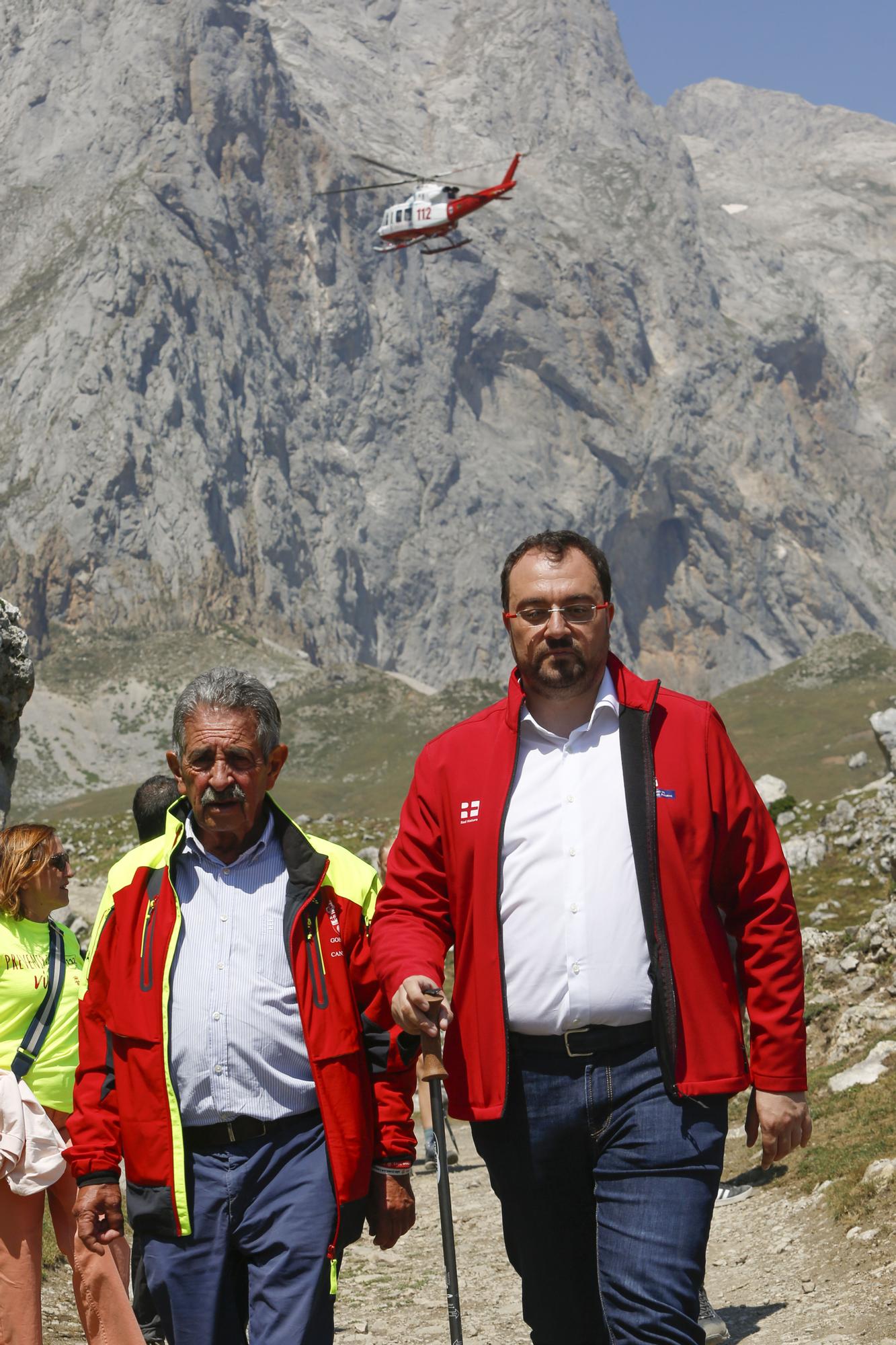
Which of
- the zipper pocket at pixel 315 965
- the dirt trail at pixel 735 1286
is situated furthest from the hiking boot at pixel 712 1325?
the zipper pocket at pixel 315 965

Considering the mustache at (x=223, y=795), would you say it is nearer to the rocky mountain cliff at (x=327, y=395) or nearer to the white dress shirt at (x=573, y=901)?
the white dress shirt at (x=573, y=901)

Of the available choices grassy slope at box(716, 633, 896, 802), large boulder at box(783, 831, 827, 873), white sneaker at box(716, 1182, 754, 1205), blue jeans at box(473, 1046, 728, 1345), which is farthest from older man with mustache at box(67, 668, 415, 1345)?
grassy slope at box(716, 633, 896, 802)

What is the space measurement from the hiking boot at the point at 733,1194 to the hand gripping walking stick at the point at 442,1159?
6.30 meters

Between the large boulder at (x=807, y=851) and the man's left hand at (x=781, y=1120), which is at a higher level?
the man's left hand at (x=781, y=1120)

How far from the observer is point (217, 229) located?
146 m

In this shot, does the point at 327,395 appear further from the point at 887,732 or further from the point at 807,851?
the point at 807,851

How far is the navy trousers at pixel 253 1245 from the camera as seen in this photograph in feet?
14.8

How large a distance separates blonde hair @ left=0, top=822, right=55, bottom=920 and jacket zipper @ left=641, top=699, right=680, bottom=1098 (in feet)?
9.30

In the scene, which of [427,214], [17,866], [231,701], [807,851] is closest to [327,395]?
[427,214]

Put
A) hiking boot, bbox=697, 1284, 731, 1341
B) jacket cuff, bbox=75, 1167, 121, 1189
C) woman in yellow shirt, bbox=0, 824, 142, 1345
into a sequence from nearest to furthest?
jacket cuff, bbox=75, 1167, 121, 1189 → woman in yellow shirt, bbox=0, 824, 142, 1345 → hiking boot, bbox=697, 1284, 731, 1341

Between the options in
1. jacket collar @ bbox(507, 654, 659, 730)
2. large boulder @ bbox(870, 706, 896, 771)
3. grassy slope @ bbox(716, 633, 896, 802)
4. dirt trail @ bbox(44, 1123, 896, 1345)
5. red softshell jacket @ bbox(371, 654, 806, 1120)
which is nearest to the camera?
red softshell jacket @ bbox(371, 654, 806, 1120)

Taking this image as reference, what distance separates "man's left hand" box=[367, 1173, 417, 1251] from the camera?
4.71m

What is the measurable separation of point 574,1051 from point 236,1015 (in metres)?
1.03

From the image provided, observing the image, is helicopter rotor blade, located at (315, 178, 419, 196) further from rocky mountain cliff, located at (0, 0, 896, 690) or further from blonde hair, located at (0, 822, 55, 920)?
blonde hair, located at (0, 822, 55, 920)
